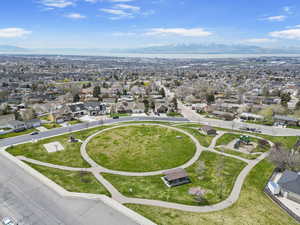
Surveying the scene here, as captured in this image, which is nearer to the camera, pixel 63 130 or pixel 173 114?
pixel 63 130

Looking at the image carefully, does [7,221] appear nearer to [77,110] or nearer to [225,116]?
[77,110]

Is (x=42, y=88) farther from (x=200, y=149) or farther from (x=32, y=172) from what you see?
(x=200, y=149)

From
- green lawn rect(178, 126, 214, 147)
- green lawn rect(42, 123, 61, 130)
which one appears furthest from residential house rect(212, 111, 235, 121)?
green lawn rect(42, 123, 61, 130)

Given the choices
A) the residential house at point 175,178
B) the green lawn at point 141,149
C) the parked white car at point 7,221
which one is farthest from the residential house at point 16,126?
the residential house at point 175,178

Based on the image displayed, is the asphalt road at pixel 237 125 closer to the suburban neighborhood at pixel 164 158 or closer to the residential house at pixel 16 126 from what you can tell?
the suburban neighborhood at pixel 164 158

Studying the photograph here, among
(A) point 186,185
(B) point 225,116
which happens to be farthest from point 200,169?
(B) point 225,116

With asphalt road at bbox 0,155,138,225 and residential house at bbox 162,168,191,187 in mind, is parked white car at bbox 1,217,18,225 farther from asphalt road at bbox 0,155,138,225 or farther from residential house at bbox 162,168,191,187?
residential house at bbox 162,168,191,187
